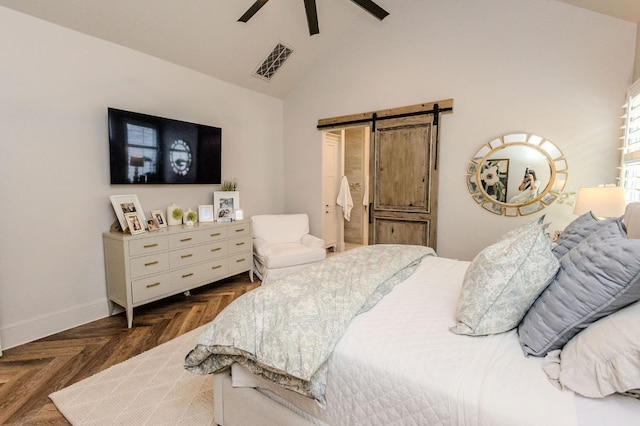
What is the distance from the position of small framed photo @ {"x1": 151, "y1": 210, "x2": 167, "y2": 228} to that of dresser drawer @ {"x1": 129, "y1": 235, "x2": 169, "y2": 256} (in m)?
0.29

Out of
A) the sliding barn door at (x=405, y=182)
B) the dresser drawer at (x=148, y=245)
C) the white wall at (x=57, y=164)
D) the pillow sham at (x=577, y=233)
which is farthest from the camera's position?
the sliding barn door at (x=405, y=182)

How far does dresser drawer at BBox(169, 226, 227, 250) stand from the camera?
3.14m

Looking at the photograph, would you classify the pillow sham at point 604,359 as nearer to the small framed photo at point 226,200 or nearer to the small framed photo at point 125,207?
the small framed photo at point 125,207

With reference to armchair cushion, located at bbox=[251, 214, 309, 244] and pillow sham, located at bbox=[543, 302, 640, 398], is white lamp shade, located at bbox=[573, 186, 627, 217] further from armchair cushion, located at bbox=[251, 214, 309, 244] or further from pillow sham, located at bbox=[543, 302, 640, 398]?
armchair cushion, located at bbox=[251, 214, 309, 244]

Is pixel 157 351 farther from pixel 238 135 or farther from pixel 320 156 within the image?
pixel 320 156

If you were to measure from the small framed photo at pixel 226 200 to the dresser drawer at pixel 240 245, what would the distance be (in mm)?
484

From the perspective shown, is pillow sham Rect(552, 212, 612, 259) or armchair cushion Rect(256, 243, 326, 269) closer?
pillow sham Rect(552, 212, 612, 259)

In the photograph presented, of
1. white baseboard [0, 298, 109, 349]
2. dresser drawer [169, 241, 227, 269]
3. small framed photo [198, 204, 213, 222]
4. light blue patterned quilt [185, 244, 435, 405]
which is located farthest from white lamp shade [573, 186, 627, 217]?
white baseboard [0, 298, 109, 349]

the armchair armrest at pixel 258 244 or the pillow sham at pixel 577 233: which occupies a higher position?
the pillow sham at pixel 577 233

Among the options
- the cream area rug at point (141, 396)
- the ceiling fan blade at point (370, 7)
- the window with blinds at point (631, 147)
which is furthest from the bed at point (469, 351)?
the ceiling fan blade at point (370, 7)

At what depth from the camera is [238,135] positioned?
14.3ft

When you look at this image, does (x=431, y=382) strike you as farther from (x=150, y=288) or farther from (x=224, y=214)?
(x=224, y=214)

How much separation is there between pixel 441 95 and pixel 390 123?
678 mm

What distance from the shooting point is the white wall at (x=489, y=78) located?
2.91 meters
